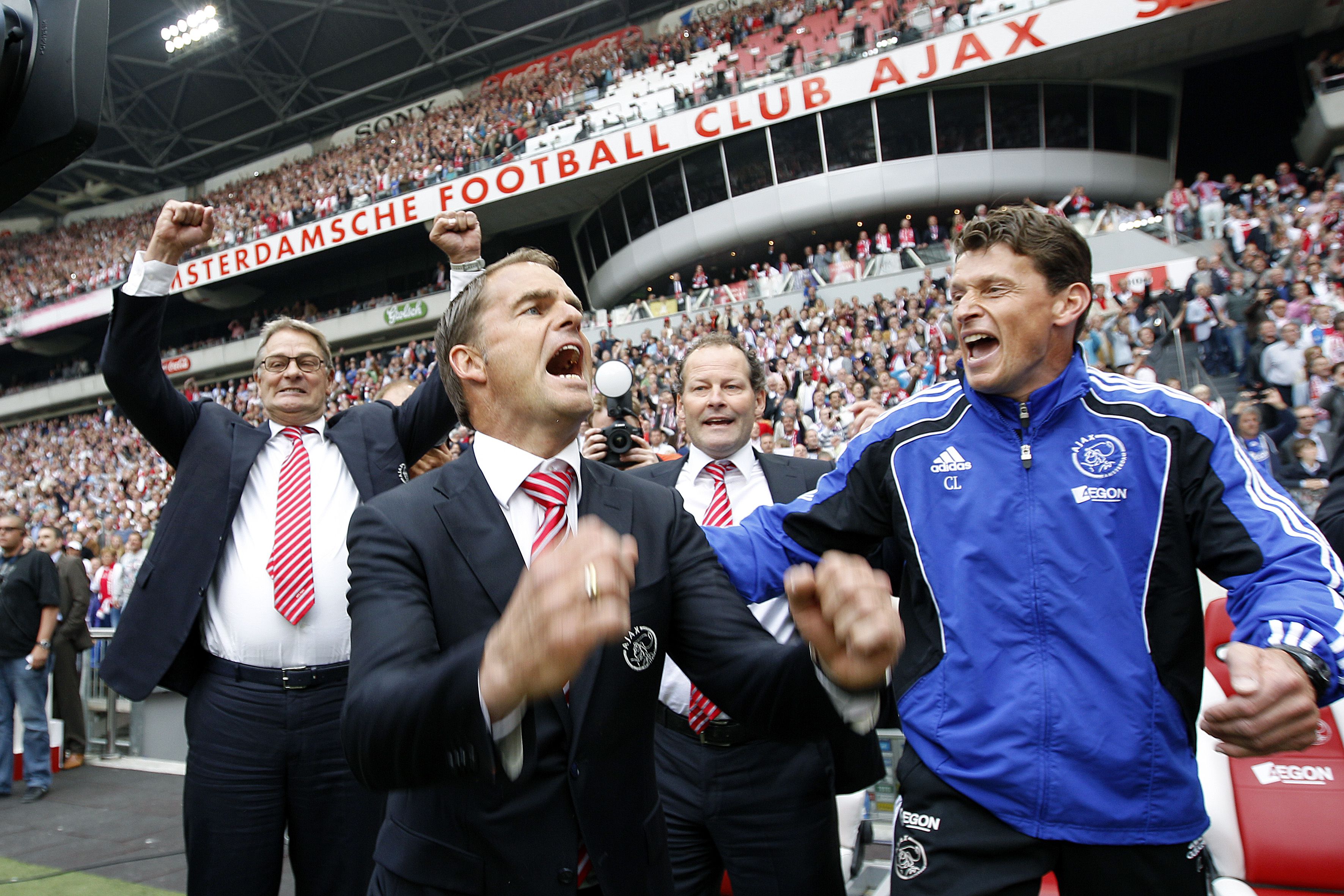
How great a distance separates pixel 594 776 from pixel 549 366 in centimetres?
83

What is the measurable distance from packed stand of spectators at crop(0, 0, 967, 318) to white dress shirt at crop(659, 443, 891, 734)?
22.3 m

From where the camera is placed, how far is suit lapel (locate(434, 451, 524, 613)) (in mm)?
1397

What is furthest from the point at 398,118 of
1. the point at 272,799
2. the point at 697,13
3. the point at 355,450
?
the point at 272,799

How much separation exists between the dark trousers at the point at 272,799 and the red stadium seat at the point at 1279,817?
2.45 metres

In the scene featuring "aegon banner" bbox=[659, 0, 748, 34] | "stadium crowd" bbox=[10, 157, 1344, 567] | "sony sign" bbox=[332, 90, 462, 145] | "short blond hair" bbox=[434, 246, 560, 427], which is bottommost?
"short blond hair" bbox=[434, 246, 560, 427]

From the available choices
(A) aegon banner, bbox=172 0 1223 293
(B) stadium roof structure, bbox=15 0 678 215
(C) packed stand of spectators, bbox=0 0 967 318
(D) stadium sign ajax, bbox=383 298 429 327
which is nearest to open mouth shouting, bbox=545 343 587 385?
(A) aegon banner, bbox=172 0 1223 293

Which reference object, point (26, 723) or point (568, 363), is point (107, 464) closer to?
point (26, 723)

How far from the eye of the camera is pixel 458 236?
256 centimetres

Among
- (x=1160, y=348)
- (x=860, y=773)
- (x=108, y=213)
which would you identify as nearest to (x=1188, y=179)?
(x=1160, y=348)

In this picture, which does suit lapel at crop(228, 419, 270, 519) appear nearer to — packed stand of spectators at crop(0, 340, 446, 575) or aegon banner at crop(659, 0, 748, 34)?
packed stand of spectators at crop(0, 340, 446, 575)

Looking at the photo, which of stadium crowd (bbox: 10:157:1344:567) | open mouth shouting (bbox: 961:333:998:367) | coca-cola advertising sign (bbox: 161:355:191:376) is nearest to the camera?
open mouth shouting (bbox: 961:333:998:367)

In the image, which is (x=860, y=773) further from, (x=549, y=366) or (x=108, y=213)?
(x=108, y=213)

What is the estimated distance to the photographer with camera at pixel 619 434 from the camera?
8.64 feet

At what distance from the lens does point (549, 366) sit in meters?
1.71
